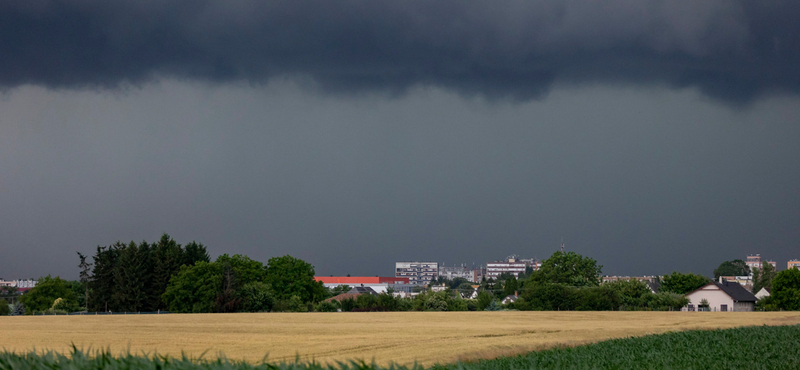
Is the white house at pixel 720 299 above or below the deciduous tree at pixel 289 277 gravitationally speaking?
below

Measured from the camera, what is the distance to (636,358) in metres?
21.7

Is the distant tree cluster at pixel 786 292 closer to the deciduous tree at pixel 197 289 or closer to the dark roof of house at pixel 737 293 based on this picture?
the dark roof of house at pixel 737 293

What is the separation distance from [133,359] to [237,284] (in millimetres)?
88676

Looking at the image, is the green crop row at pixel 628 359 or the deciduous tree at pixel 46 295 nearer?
the green crop row at pixel 628 359

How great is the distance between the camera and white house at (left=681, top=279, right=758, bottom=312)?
351 feet

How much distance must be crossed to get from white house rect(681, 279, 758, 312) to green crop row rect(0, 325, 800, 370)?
84447 mm

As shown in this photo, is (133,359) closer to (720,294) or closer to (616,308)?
(616,308)

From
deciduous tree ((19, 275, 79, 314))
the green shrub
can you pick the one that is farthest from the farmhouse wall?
deciduous tree ((19, 275, 79, 314))

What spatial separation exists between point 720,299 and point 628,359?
98.9 meters

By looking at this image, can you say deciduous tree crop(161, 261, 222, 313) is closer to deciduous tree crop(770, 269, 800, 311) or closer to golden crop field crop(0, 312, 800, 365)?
golden crop field crop(0, 312, 800, 365)

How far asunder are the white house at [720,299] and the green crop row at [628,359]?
84.4 meters

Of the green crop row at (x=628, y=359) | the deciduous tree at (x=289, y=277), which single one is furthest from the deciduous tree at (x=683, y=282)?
the green crop row at (x=628, y=359)

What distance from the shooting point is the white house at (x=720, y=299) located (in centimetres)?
10706

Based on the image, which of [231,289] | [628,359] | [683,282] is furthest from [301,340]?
[683,282]
